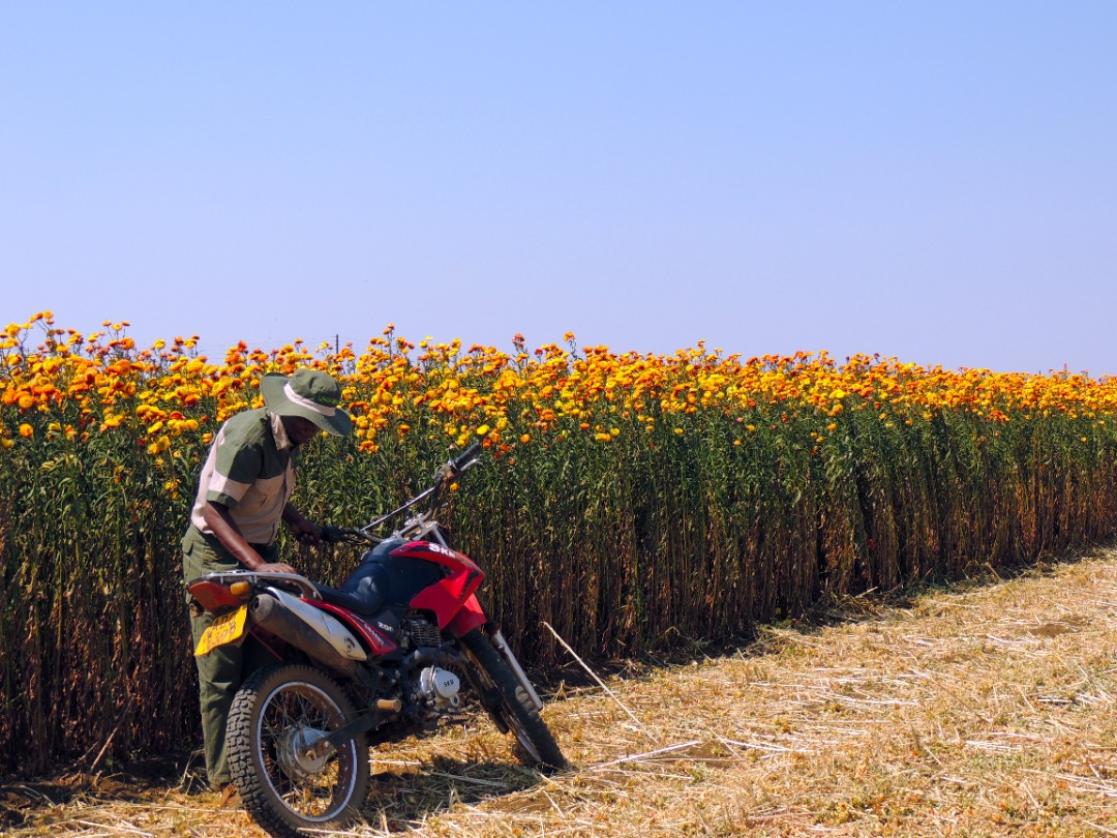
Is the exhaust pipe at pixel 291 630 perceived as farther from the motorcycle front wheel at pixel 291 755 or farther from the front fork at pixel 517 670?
the front fork at pixel 517 670

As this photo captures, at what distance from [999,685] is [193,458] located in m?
4.61

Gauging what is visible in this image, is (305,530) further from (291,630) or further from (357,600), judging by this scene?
(291,630)

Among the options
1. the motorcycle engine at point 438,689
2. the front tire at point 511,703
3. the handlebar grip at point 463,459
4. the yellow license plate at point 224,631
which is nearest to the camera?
the yellow license plate at point 224,631

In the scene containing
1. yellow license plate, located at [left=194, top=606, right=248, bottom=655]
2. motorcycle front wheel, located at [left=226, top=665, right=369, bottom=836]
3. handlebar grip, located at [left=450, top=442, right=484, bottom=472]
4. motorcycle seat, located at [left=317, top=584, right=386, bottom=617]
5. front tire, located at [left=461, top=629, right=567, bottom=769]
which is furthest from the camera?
front tire, located at [left=461, top=629, right=567, bottom=769]

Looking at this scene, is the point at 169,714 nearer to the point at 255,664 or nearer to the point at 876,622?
the point at 255,664

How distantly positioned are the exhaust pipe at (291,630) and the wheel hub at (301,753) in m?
0.30

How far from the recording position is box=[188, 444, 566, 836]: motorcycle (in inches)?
212

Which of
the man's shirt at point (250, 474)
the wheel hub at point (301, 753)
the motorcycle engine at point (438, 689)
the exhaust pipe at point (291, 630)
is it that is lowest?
the wheel hub at point (301, 753)

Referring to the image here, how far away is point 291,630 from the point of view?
546cm

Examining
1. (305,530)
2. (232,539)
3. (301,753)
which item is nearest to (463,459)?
(305,530)

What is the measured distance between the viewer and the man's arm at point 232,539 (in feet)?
18.1

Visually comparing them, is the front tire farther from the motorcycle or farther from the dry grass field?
the dry grass field

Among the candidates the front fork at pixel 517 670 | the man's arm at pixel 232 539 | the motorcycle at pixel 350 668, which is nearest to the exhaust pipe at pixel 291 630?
the motorcycle at pixel 350 668

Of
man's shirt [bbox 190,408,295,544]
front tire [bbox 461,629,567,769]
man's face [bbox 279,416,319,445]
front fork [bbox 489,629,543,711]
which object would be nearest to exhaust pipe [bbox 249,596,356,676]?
man's shirt [bbox 190,408,295,544]
